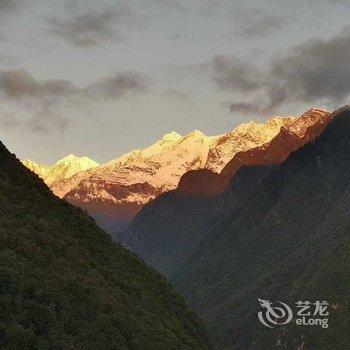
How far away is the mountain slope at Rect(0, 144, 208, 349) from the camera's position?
89.8 metres

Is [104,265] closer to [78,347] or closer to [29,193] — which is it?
[29,193]

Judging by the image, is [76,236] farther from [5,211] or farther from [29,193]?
[5,211]

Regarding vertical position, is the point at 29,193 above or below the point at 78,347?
above

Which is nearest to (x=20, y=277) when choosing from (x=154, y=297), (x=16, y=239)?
(x=16, y=239)

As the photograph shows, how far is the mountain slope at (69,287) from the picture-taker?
89.8 meters

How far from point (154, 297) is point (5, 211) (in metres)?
40.3

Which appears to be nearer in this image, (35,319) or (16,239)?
(35,319)

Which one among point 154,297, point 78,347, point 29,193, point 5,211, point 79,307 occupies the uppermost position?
point 29,193

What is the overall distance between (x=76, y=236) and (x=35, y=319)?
5198cm

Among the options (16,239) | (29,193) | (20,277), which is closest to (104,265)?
(29,193)

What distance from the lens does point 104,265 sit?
451 feet

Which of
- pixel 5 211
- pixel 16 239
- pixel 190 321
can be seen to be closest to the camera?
pixel 16 239

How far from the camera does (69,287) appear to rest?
104 meters

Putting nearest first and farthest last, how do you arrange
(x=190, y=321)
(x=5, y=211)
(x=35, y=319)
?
(x=35, y=319) < (x=5, y=211) < (x=190, y=321)
